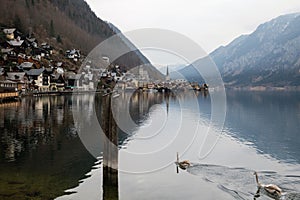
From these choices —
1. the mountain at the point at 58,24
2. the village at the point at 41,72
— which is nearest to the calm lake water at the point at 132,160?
the village at the point at 41,72

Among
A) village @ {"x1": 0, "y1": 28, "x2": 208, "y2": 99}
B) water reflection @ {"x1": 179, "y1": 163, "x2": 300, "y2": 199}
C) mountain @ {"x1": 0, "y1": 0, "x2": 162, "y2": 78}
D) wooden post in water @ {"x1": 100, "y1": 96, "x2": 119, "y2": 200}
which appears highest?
mountain @ {"x1": 0, "y1": 0, "x2": 162, "y2": 78}

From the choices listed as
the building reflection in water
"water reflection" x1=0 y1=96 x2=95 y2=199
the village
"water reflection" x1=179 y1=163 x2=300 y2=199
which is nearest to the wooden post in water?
the building reflection in water

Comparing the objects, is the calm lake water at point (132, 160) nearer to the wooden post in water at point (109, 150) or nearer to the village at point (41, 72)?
the wooden post in water at point (109, 150)

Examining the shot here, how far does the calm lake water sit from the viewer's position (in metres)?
12.3

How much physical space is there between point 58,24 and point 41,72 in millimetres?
89642

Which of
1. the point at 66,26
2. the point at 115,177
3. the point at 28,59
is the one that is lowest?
the point at 115,177

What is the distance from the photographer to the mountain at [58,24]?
123344 millimetres

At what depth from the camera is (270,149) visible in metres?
24.8

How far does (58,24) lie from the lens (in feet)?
529

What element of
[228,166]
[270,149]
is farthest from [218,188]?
[270,149]

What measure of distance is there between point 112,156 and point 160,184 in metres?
7.21

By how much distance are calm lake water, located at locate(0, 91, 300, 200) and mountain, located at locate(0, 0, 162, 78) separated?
73.2 metres

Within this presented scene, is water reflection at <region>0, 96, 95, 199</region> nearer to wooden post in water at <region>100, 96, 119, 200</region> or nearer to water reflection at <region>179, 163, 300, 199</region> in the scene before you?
wooden post in water at <region>100, 96, 119, 200</region>

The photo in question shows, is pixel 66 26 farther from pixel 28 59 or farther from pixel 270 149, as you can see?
pixel 270 149
